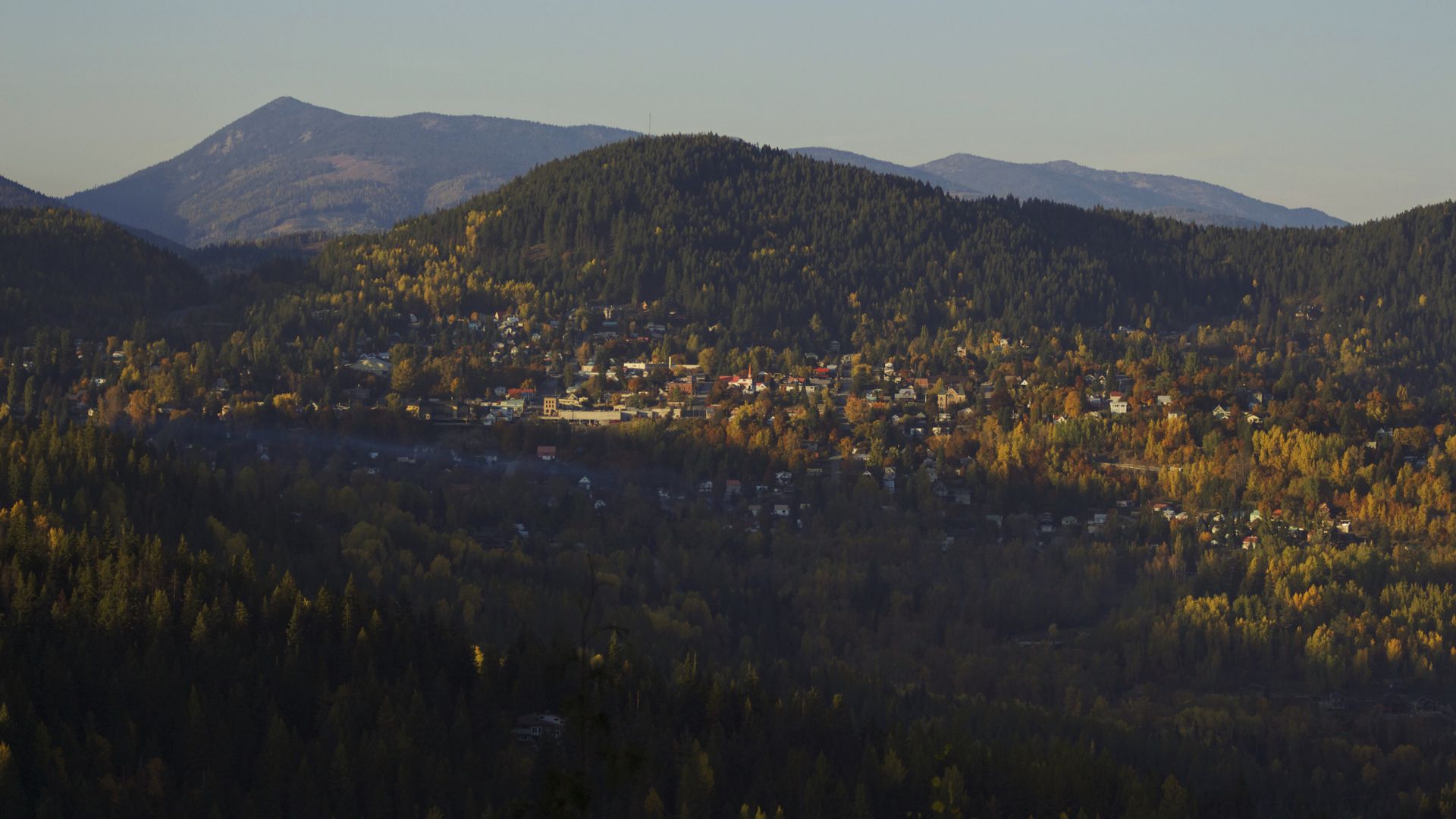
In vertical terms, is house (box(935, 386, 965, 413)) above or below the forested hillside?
above

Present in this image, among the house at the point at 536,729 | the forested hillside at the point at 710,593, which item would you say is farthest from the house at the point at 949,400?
the house at the point at 536,729

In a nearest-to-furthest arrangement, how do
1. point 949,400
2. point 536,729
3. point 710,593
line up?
1. point 536,729
2. point 710,593
3. point 949,400

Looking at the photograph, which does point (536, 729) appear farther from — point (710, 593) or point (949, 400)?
point (949, 400)

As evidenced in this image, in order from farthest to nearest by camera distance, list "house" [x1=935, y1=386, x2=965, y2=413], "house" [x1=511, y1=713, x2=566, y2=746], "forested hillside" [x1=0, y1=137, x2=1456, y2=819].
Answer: "house" [x1=935, y1=386, x2=965, y2=413]
"house" [x1=511, y1=713, x2=566, y2=746]
"forested hillside" [x1=0, y1=137, x2=1456, y2=819]

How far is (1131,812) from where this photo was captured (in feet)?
289

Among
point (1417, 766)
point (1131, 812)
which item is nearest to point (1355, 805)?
point (1417, 766)

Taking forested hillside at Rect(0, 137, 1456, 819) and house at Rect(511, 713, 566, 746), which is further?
house at Rect(511, 713, 566, 746)

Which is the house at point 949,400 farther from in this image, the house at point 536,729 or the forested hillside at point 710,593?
the house at point 536,729

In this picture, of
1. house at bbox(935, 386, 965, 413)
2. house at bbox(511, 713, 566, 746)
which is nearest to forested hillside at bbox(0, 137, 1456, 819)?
house at bbox(511, 713, 566, 746)

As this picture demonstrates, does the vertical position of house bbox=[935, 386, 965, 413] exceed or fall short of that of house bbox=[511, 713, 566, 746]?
it exceeds it

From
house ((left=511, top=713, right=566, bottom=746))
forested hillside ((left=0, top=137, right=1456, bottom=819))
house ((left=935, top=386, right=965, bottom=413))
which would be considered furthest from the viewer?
house ((left=935, top=386, right=965, bottom=413))

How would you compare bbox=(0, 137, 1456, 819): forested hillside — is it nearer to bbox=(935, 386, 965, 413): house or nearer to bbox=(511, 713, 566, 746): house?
bbox=(511, 713, 566, 746): house

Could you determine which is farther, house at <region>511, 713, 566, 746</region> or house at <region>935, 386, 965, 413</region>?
house at <region>935, 386, 965, 413</region>

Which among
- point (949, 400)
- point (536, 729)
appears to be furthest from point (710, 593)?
point (949, 400)
